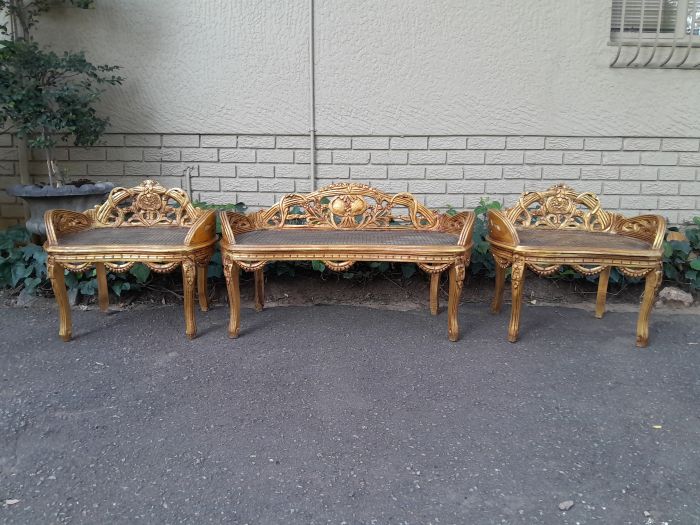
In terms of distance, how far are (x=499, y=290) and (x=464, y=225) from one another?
841 mm

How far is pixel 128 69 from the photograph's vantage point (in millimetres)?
4984

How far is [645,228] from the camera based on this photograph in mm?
3830

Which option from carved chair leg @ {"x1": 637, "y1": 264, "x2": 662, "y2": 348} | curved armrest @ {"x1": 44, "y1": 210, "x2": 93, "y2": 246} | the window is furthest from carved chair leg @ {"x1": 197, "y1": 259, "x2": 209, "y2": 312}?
the window

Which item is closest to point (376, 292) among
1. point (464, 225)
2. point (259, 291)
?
point (259, 291)

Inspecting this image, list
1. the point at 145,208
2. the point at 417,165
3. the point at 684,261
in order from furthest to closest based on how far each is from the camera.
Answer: the point at 417,165, the point at 684,261, the point at 145,208

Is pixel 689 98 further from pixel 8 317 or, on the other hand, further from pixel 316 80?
pixel 8 317

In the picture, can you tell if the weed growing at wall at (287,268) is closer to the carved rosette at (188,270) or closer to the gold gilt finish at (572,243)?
the gold gilt finish at (572,243)

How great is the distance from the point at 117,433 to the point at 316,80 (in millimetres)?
3478

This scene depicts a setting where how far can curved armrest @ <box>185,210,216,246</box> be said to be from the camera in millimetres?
3582

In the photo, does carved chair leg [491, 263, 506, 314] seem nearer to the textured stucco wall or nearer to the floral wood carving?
the floral wood carving

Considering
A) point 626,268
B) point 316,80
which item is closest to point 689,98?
point 626,268

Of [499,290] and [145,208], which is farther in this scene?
[499,290]

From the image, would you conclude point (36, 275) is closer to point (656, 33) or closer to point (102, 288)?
point (102, 288)

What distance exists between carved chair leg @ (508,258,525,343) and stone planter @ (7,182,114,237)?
10.8ft
